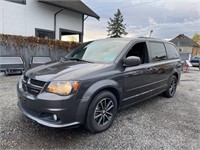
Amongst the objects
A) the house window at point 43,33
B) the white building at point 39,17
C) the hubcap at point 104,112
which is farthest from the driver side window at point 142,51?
the house window at point 43,33

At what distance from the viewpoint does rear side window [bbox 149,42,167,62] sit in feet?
13.4

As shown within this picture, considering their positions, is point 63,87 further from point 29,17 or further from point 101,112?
point 29,17

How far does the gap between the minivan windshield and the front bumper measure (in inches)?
43.8

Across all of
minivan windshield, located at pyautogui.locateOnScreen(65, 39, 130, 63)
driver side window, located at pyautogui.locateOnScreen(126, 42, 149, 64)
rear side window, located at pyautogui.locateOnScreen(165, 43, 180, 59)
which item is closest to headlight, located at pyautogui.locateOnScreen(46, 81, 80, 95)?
minivan windshield, located at pyautogui.locateOnScreen(65, 39, 130, 63)

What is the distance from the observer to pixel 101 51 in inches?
141

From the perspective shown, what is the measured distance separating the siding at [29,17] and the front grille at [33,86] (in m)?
7.32

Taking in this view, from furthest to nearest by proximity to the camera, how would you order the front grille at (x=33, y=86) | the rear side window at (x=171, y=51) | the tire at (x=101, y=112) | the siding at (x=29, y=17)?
the siding at (x=29, y=17)
the rear side window at (x=171, y=51)
the tire at (x=101, y=112)
the front grille at (x=33, y=86)

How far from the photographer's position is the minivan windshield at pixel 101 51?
10.9 feet

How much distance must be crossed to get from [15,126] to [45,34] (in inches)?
338

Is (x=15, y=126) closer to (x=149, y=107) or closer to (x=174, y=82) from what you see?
(x=149, y=107)

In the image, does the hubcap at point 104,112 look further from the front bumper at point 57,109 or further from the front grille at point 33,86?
the front grille at point 33,86

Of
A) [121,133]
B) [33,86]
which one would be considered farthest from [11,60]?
[121,133]

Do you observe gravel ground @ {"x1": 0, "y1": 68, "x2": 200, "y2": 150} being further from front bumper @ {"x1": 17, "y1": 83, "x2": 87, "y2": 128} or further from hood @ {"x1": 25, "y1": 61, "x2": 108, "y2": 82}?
hood @ {"x1": 25, "y1": 61, "x2": 108, "y2": 82}

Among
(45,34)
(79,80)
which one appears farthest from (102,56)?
(45,34)
